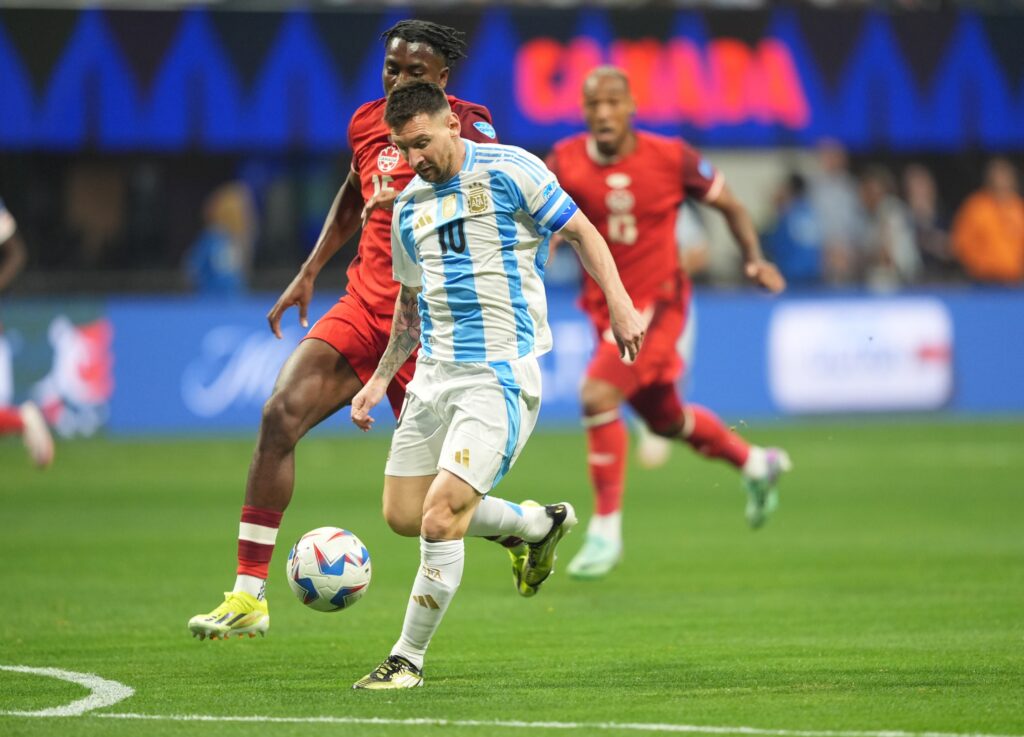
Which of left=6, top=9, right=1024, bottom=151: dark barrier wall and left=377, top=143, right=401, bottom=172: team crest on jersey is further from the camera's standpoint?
left=6, top=9, right=1024, bottom=151: dark barrier wall

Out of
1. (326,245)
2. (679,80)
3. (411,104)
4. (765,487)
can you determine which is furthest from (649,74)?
(411,104)

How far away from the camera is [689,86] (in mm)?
24047

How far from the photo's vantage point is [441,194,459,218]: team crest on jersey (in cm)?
689

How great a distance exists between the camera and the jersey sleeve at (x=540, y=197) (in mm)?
6883

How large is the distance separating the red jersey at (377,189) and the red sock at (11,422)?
6.34m

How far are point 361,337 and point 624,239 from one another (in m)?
3.28

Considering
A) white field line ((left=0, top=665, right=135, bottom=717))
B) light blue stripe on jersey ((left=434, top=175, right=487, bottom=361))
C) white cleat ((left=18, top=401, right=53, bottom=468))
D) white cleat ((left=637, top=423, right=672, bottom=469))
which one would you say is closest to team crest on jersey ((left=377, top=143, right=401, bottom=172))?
light blue stripe on jersey ((left=434, top=175, right=487, bottom=361))

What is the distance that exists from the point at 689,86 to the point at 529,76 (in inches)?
87.0

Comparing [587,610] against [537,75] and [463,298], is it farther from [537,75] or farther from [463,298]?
[537,75]

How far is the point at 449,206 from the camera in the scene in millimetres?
6906

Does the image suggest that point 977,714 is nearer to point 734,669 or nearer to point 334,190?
point 734,669

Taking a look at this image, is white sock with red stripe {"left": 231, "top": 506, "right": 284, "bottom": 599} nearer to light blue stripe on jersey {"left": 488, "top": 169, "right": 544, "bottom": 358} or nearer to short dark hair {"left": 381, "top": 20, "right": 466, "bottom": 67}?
light blue stripe on jersey {"left": 488, "top": 169, "right": 544, "bottom": 358}

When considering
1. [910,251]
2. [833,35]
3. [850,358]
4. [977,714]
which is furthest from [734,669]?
[833,35]

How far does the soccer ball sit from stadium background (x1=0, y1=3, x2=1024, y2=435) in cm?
1165
